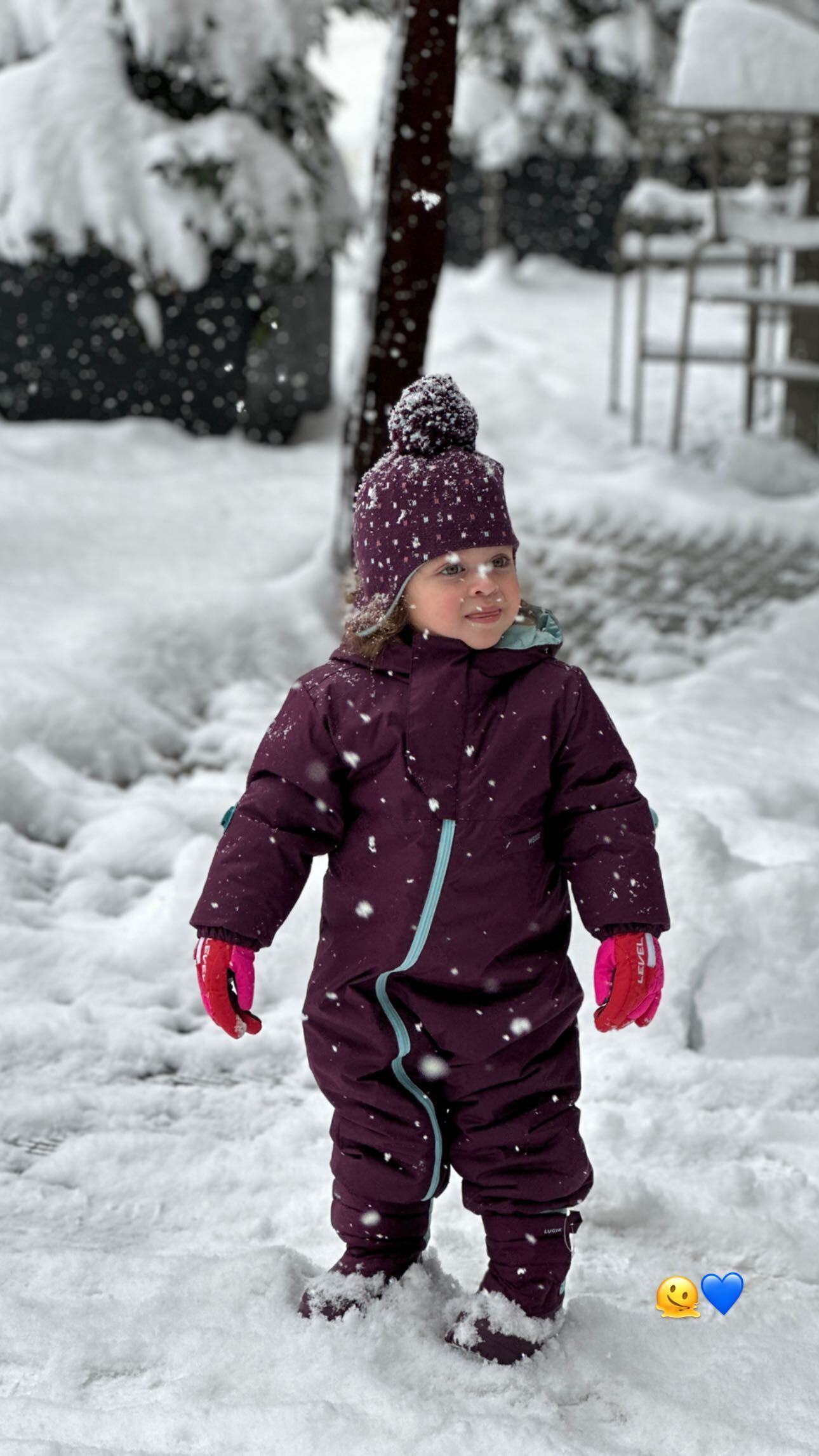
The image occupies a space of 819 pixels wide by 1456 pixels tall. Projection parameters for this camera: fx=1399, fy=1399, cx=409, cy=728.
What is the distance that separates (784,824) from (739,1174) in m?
1.21

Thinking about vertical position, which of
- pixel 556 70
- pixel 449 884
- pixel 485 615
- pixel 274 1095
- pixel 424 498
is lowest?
pixel 274 1095

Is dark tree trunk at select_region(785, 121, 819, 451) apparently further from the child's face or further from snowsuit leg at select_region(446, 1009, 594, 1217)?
snowsuit leg at select_region(446, 1009, 594, 1217)

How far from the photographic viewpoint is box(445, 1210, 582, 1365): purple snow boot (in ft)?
5.99

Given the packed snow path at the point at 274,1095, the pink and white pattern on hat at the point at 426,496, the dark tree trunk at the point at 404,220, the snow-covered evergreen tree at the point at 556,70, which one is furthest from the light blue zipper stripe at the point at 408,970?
the snow-covered evergreen tree at the point at 556,70

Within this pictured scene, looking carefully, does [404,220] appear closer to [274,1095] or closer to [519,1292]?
[274,1095]

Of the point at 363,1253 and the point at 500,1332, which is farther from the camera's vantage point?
the point at 363,1253

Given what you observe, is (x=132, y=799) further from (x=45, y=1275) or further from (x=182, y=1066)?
(x=45, y=1275)

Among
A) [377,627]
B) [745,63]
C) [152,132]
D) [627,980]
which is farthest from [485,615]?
[745,63]

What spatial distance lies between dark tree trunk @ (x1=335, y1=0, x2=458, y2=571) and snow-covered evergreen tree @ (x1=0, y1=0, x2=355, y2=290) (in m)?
2.55

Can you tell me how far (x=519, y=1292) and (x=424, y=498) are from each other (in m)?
1.06

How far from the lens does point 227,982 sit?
70.7 inches

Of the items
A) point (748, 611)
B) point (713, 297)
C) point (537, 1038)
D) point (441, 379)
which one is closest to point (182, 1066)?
point (537, 1038)

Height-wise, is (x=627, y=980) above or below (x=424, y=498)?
below

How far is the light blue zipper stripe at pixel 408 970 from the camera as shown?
1799mm
